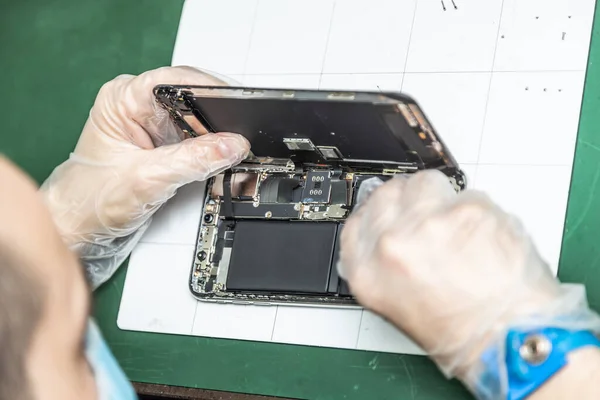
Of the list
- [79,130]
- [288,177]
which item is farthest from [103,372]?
[79,130]

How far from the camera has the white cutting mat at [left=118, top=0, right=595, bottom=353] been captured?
1.83 meters

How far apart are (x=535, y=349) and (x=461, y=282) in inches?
6.2

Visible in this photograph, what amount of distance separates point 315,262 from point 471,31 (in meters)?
0.71

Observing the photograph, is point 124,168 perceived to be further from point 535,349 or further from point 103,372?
point 535,349

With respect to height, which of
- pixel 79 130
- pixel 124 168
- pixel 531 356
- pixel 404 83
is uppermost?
pixel 404 83

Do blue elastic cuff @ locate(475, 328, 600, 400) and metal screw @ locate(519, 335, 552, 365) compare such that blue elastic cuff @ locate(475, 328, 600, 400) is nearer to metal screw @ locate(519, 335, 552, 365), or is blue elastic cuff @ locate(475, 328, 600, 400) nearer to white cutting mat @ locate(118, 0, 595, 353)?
metal screw @ locate(519, 335, 552, 365)

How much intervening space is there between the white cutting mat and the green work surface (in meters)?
0.04

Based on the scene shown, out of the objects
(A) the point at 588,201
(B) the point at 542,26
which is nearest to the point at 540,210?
(A) the point at 588,201

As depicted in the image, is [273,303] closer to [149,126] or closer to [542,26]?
[149,126]

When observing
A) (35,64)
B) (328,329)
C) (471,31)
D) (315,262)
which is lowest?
(328,329)

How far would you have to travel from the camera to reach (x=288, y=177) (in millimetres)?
1981

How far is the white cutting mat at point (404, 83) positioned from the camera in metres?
1.83

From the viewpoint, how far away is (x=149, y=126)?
208 centimetres

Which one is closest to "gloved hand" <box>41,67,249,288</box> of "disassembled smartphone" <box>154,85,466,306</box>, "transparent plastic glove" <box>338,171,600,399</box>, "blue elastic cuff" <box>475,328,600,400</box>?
"disassembled smartphone" <box>154,85,466,306</box>
